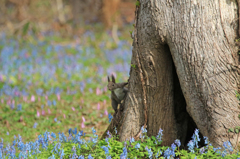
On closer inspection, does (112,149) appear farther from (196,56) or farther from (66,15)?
(66,15)

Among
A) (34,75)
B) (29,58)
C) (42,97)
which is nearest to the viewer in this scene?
(42,97)

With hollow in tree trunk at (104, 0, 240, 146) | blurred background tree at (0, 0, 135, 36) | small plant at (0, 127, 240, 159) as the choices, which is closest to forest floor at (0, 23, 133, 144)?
blurred background tree at (0, 0, 135, 36)

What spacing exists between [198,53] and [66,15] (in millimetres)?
16724

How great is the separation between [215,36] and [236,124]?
37.4 inches

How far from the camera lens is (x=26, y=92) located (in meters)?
6.71

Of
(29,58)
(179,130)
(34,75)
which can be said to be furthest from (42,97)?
(179,130)

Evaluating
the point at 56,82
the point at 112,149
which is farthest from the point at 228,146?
the point at 56,82

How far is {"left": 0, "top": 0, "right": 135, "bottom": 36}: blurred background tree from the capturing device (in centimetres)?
1206

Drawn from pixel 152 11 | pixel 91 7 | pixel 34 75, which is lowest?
pixel 34 75

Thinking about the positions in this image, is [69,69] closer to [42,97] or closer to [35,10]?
[42,97]

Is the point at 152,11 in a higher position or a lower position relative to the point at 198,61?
higher

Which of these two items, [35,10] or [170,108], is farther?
[35,10]

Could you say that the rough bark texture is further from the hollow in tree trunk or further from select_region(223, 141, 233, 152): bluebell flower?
select_region(223, 141, 233, 152): bluebell flower

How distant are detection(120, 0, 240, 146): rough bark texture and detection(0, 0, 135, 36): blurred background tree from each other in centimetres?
756
